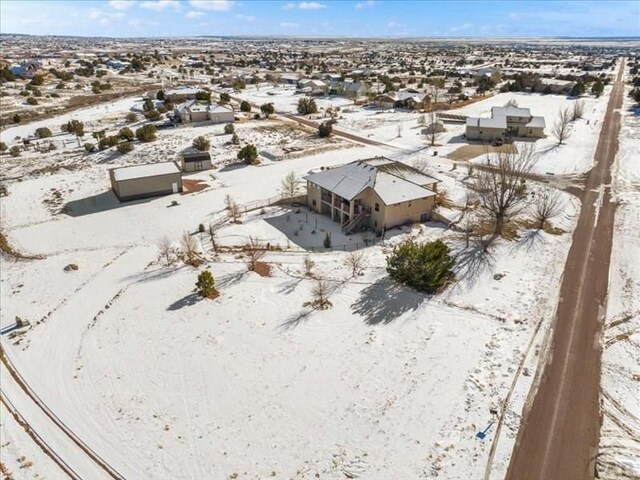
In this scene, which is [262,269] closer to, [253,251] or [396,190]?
[253,251]

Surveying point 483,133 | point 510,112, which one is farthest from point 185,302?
point 510,112

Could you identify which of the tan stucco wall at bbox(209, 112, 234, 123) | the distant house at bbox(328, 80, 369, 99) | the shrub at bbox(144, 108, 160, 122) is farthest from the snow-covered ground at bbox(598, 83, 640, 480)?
the distant house at bbox(328, 80, 369, 99)

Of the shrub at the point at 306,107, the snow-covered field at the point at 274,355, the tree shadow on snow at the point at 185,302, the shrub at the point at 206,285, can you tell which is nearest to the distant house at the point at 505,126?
the shrub at the point at 306,107

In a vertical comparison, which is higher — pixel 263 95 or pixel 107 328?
pixel 263 95

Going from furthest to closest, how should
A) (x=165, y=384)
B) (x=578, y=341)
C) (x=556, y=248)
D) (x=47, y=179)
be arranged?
(x=47, y=179), (x=556, y=248), (x=578, y=341), (x=165, y=384)

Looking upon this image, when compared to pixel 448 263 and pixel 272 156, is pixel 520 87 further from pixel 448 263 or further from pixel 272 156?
pixel 448 263

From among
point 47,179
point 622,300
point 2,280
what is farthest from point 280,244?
point 47,179
